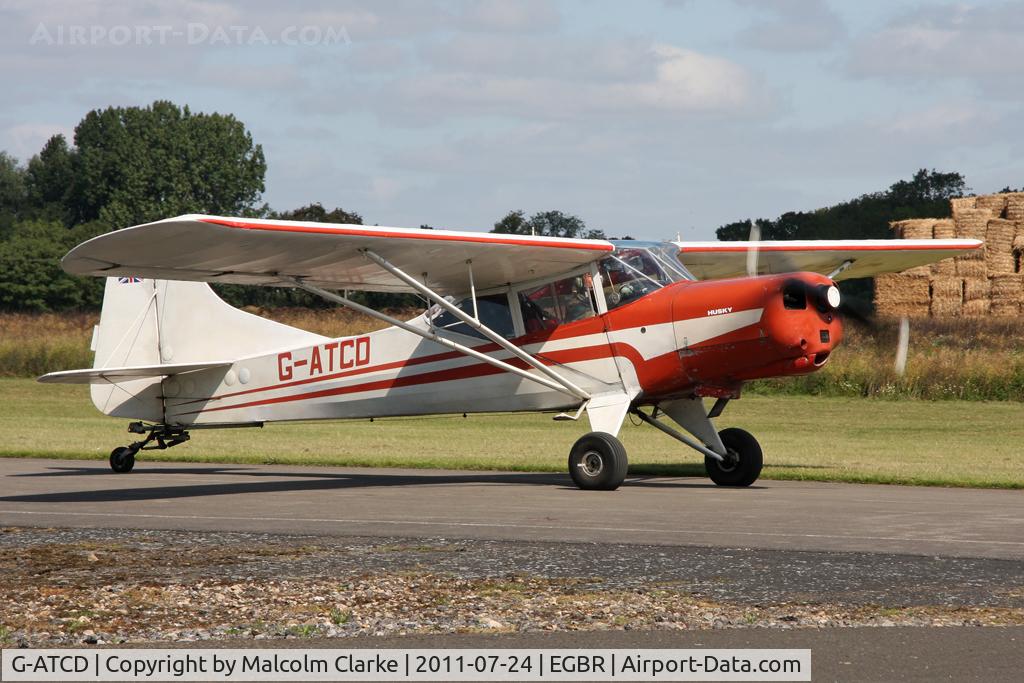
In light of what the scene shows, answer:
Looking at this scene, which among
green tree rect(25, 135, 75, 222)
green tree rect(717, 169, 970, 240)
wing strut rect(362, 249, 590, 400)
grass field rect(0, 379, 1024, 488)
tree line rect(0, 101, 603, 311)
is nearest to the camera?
wing strut rect(362, 249, 590, 400)

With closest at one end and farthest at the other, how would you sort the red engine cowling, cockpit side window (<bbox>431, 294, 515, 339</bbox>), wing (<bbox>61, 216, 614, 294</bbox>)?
wing (<bbox>61, 216, 614, 294</bbox>)
the red engine cowling
cockpit side window (<bbox>431, 294, 515, 339</bbox>)

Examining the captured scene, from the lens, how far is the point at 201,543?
30.2ft

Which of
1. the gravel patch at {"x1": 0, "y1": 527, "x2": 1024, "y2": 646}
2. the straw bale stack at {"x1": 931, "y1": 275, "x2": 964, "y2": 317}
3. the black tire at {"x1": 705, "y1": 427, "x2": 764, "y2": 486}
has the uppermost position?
the straw bale stack at {"x1": 931, "y1": 275, "x2": 964, "y2": 317}

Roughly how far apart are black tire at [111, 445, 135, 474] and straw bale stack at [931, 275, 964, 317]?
23030mm

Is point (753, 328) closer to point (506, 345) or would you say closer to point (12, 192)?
point (506, 345)

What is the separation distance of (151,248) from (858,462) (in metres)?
9.83

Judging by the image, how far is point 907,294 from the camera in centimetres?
3397

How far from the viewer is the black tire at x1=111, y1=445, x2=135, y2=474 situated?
55.8 ft

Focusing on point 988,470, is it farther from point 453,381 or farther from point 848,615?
point 848,615

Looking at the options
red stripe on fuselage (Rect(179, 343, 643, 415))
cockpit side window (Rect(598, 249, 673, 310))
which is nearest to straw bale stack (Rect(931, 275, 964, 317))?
cockpit side window (Rect(598, 249, 673, 310))

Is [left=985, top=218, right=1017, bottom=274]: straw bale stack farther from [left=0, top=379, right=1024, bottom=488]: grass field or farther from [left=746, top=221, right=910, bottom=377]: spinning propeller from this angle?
[left=746, top=221, right=910, bottom=377]: spinning propeller

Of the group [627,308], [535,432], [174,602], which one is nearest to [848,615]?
[174,602]

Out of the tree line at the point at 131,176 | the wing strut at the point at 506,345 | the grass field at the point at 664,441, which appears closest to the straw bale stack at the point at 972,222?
the grass field at the point at 664,441

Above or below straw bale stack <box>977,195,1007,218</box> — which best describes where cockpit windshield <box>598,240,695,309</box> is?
below
